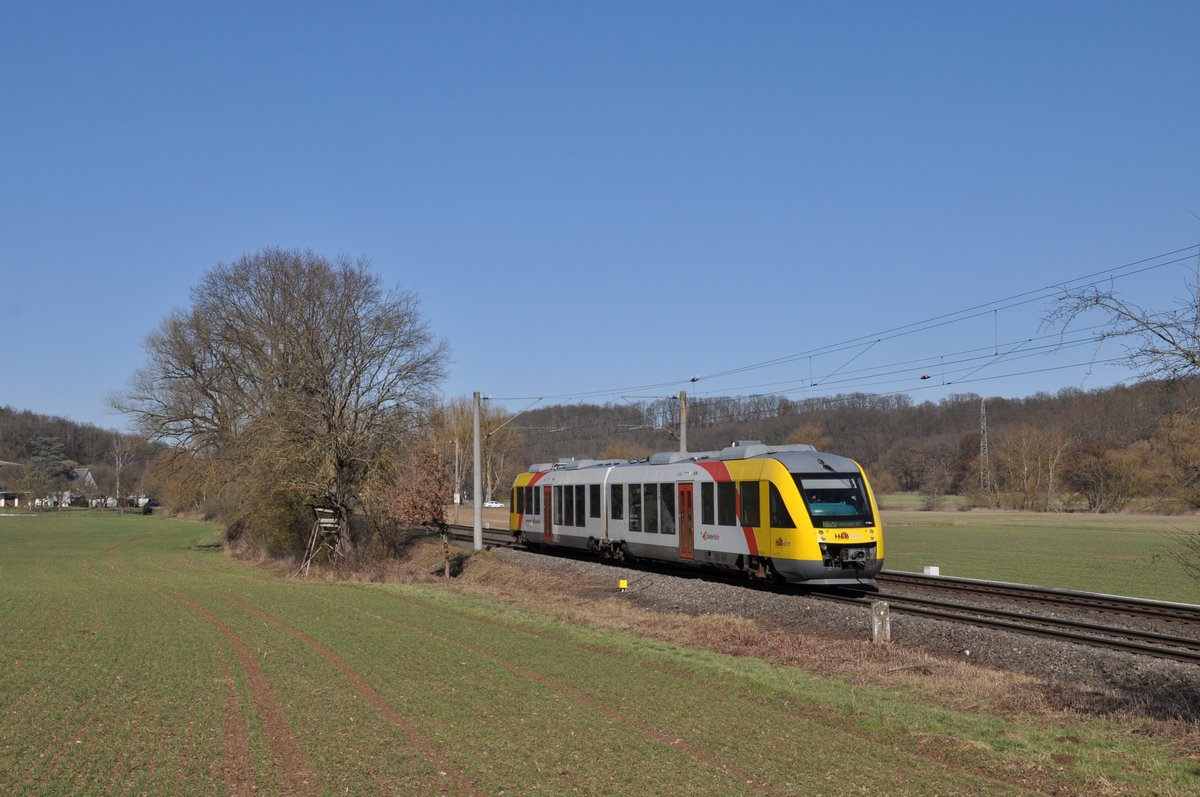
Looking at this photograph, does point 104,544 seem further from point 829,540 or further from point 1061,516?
point 1061,516

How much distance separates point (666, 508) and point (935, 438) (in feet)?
252

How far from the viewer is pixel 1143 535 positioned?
51.2 metres

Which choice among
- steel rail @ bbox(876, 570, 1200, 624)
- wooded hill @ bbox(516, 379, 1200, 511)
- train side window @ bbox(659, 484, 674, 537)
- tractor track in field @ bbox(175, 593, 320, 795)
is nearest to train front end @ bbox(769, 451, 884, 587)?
steel rail @ bbox(876, 570, 1200, 624)

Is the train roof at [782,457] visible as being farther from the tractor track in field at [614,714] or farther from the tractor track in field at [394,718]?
the tractor track in field at [394,718]

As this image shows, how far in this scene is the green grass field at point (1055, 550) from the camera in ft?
93.5

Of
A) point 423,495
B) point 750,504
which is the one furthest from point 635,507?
point 423,495

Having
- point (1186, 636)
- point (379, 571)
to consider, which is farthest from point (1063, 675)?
point (379, 571)

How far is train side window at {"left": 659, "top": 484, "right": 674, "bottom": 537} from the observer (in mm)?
29219

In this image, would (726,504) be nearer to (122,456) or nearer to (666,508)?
(666,508)

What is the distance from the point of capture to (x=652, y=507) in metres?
30.5

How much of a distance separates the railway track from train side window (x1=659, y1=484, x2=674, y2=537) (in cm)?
521

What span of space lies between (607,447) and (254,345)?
5401 centimetres

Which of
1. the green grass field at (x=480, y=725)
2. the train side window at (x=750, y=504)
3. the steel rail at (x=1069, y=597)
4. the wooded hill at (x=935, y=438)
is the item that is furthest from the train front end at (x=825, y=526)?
the wooded hill at (x=935, y=438)

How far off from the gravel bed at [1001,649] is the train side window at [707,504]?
162 cm
